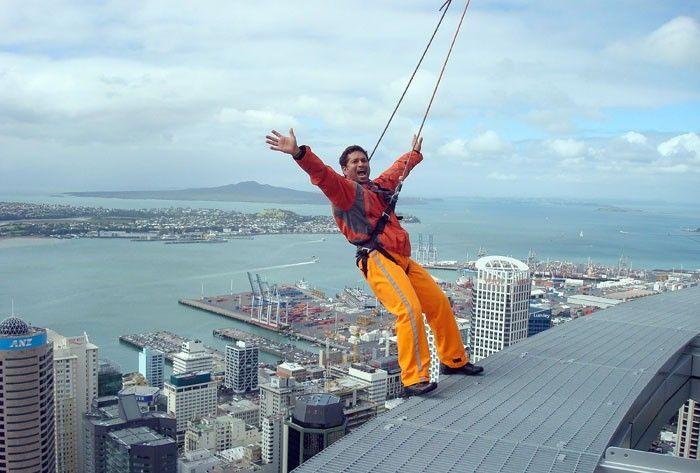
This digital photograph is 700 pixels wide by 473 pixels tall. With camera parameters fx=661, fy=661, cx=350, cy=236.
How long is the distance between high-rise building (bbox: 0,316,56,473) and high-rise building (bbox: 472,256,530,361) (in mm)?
5563

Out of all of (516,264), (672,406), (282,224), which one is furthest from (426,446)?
(282,224)

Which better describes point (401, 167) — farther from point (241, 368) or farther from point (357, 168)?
point (241, 368)

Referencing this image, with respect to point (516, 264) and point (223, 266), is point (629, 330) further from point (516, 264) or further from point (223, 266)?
point (223, 266)

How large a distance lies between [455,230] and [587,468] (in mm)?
32242

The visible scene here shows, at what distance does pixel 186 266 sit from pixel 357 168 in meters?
19.3

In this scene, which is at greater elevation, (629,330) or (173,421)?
(629,330)

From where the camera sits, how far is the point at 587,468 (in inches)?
36.2

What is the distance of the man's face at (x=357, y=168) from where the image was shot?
55.1 inches

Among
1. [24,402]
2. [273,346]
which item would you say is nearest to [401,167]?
[24,402]

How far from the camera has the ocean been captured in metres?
12.9

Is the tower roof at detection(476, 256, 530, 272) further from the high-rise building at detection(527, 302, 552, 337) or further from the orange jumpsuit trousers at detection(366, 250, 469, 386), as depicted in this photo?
the orange jumpsuit trousers at detection(366, 250, 469, 386)

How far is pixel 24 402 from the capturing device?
263 inches

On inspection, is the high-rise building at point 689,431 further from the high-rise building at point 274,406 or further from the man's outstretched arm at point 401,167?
the high-rise building at point 274,406

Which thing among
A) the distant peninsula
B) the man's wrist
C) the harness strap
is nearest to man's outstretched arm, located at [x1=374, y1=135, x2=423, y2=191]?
the harness strap
